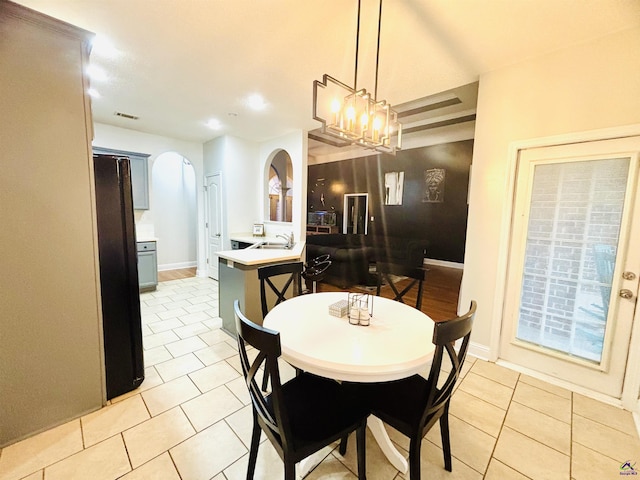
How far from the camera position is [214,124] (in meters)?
4.12

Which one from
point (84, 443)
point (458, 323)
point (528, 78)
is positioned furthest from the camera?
point (528, 78)

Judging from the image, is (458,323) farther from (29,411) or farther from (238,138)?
(238,138)

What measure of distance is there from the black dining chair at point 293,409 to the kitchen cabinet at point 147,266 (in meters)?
3.88

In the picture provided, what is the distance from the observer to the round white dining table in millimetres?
1146

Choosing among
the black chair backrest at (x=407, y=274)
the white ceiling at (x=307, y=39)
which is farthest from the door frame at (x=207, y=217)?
the black chair backrest at (x=407, y=274)

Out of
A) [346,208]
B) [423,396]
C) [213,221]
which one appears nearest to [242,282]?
[423,396]

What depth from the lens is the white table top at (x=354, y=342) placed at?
3.76ft

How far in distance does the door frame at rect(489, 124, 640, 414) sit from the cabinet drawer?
491 centimetres

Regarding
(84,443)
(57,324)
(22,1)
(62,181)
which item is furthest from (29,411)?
(22,1)

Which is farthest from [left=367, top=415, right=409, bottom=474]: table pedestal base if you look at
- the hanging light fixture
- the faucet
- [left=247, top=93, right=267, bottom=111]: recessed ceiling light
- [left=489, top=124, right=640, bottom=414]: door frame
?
[left=247, top=93, right=267, bottom=111]: recessed ceiling light

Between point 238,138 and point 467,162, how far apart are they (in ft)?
16.3

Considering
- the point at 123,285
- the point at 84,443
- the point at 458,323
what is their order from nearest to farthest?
the point at 458,323, the point at 84,443, the point at 123,285

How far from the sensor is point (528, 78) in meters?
2.25

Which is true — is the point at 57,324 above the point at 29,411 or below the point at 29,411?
above
